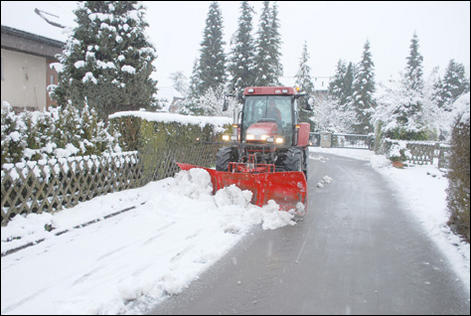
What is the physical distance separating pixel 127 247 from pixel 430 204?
276 inches

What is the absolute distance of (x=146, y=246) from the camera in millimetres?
4891

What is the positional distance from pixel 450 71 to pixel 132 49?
5268cm

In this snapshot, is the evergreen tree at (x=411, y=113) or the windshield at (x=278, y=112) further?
the evergreen tree at (x=411, y=113)

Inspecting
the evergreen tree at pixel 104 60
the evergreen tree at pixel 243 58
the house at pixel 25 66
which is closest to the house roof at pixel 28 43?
the house at pixel 25 66

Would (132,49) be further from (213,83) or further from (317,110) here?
(317,110)

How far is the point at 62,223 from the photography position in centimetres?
Answer: 551

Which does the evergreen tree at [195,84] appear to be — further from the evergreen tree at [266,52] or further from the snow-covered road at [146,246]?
the snow-covered road at [146,246]

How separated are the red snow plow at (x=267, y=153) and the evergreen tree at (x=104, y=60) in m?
6.40

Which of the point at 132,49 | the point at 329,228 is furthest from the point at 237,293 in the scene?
the point at 132,49

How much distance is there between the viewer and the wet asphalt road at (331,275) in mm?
3424

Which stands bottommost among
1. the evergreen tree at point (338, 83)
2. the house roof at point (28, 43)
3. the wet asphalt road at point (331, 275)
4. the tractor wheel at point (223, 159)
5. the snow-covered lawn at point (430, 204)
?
the wet asphalt road at point (331, 275)

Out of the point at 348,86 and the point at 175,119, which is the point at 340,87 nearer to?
the point at 348,86

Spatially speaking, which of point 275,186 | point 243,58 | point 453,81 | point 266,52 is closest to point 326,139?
point 266,52

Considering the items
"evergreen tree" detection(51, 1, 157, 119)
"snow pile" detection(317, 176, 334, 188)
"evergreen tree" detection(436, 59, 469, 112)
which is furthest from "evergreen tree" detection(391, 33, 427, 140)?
"evergreen tree" detection(436, 59, 469, 112)
